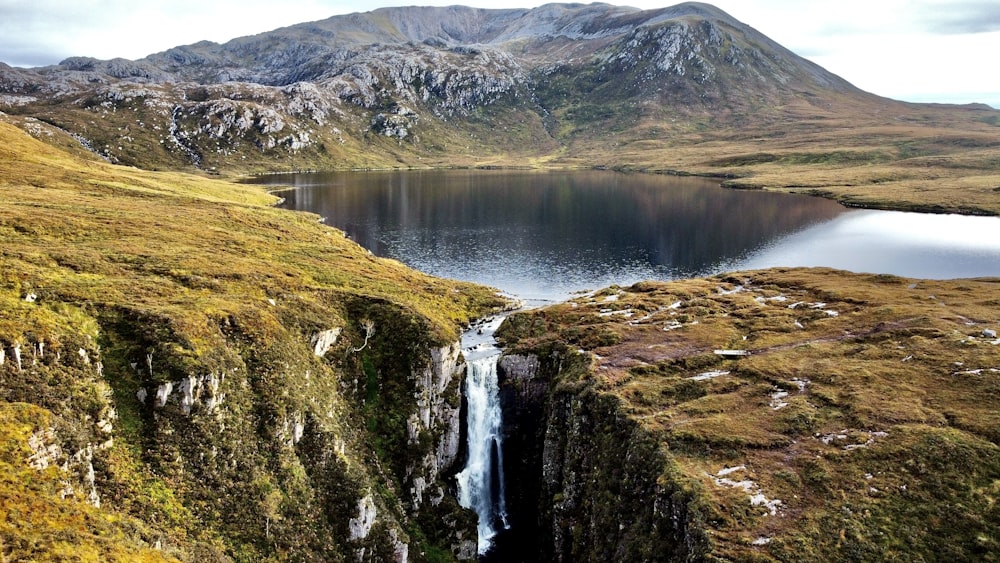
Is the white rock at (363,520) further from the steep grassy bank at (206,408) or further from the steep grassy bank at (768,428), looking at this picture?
the steep grassy bank at (768,428)

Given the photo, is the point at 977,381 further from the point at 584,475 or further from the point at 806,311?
the point at 584,475

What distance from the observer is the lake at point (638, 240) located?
113625mm

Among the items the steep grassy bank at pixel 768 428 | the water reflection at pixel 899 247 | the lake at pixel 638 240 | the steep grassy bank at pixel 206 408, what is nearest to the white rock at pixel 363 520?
the steep grassy bank at pixel 206 408

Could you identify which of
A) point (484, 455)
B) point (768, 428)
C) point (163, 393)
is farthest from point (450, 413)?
point (768, 428)

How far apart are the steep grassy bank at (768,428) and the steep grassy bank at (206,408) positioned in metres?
12.7

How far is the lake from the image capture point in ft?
373

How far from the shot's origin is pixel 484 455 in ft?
188

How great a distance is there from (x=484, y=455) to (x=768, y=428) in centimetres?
2756

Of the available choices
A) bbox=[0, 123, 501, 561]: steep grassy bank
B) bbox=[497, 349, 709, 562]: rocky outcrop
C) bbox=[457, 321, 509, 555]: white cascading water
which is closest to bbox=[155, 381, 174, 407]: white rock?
bbox=[0, 123, 501, 561]: steep grassy bank

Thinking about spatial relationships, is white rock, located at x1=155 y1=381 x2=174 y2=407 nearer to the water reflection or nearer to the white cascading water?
the white cascading water

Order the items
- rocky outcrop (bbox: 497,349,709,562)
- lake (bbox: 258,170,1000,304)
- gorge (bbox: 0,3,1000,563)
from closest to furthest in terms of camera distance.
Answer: gorge (bbox: 0,3,1000,563), rocky outcrop (bbox: 497,349,709,562), lake (bbox: 258,170,1000,304)

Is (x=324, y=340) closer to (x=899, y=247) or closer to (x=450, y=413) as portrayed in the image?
(x=450, y=413)

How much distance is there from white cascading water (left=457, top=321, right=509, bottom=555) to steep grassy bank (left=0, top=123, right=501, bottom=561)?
298 centimetres

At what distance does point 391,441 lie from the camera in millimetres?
50781
